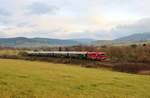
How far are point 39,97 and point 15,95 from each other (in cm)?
169

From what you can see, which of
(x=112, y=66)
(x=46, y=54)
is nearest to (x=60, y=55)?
(x=46, y=54)

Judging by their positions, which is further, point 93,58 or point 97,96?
point 93,58

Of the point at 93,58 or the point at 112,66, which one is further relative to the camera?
the point at 93,58

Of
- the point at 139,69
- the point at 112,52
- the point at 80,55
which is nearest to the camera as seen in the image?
the point at 139,69

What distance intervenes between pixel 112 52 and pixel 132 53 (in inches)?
347

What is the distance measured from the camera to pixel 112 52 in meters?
102

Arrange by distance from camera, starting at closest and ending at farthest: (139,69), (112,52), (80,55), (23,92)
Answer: (23,92)
(139,69)
(80,55)
(112,52)

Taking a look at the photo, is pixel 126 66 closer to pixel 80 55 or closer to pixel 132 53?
pixel 80 55

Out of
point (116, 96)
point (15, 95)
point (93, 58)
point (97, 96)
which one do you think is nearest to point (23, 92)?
point (15, 95)

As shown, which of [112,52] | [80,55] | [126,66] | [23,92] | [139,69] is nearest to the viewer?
[23,92]

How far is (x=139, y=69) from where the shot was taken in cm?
5750

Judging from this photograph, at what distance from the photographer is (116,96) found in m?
21.3

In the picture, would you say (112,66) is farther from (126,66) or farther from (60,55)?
(60,55)

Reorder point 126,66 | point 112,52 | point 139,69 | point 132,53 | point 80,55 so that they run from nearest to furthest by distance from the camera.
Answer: point 139,69
point 126,66
point 80,55
point 132,53
point 112,52
